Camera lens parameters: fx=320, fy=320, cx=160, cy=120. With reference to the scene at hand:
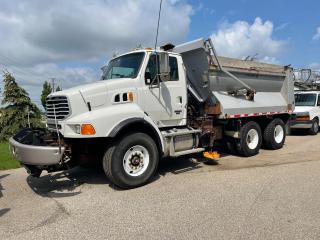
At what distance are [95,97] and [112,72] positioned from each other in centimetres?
141

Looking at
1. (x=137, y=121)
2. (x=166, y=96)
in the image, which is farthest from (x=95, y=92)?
(x=166, y=96)

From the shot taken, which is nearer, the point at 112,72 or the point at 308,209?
the point at 308,209

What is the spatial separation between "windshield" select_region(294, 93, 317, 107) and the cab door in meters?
9.65

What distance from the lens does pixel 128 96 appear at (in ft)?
21.2

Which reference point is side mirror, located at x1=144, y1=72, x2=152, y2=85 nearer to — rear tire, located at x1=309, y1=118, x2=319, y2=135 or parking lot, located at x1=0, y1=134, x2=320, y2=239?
parking lot, located at x1=0, y1=134, x2=320, y2=239

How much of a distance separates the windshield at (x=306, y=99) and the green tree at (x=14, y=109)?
13.7 m

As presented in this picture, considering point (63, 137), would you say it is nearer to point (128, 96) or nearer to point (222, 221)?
point (128, 96)

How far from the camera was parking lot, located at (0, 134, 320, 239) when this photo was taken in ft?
13.7

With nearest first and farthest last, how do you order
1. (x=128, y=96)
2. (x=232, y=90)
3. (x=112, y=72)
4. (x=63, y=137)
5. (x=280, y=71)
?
1. (x=63, y=137)
2. (x=128, y=96)
3. (x=112, y=72)
4. (x=232, y=90)
5. (x=280, y=71)

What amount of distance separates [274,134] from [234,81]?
2.56m

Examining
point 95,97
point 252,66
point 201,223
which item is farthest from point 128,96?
point 252,66

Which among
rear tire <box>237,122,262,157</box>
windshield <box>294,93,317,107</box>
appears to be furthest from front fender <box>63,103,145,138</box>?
windshield <box>294,93,317,107</box>

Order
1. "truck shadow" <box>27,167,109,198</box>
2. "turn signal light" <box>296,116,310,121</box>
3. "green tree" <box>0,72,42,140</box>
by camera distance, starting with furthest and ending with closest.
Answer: "green tree" <box>0,72,42,140</box>
"turn signal light" <box>296,116,310,121</box>
"truck shadow" <box>27,167,109,198</box>

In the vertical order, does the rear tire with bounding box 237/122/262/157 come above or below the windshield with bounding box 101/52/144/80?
below
